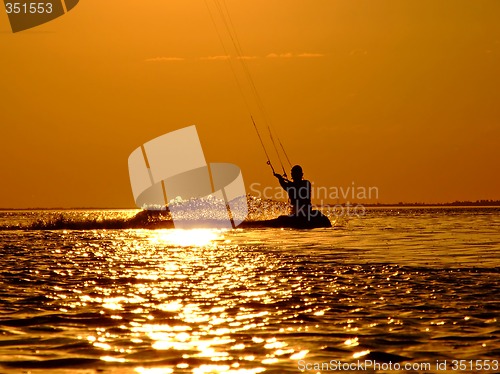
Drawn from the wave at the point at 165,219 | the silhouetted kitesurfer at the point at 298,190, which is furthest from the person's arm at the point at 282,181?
the wave at the point at 165,219

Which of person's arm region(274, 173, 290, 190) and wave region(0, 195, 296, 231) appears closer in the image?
person's arm region(274, 173, 290, 190)

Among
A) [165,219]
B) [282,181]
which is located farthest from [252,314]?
[165,219]

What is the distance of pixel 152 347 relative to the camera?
33.3ft

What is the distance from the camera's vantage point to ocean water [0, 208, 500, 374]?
31.0 ft

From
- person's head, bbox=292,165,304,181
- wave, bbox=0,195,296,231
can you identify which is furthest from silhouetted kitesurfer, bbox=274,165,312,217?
wave, bbox=0,195,296,231

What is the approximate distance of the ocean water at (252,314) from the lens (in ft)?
31.0

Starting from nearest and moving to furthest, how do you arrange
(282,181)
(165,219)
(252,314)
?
(252,314)
(282,181)
(165,219)

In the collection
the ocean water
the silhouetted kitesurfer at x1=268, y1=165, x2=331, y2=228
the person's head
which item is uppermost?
the person's head

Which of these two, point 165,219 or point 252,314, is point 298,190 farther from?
point 252,314

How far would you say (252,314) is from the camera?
12852 mm

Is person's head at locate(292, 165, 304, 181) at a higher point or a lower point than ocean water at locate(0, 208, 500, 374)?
higher

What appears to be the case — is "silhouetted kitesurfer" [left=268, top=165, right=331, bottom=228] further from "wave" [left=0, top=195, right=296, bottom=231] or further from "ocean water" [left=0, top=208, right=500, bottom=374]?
"ocean water" [left=0, top=208, right=500, bottom=374]

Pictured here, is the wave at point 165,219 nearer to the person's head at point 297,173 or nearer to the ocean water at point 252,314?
the person's head at point 297,173

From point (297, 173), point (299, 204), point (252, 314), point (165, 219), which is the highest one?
point (297, 173)
